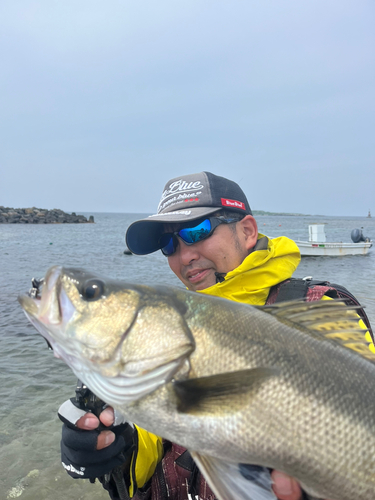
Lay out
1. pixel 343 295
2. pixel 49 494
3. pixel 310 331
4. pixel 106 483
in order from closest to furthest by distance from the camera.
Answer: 1. pixel 310 331
2. pixel 106 483
3. pixel 343 295
4. pixel 49 494

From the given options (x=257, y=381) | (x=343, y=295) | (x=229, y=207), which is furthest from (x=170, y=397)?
(x=229, y=207)

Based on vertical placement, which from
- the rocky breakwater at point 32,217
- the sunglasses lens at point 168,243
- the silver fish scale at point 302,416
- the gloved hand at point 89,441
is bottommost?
the gloved hand at point 89,441

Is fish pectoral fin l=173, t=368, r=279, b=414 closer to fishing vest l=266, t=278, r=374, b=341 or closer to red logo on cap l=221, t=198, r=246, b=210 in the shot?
fishing vest l=266, t=278, r=374, b=341

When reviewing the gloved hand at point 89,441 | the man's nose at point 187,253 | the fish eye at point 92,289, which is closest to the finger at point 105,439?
the gloved hand at point 89,441

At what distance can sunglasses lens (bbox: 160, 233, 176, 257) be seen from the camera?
3453mm

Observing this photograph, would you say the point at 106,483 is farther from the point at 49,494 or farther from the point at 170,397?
the point at 49,494

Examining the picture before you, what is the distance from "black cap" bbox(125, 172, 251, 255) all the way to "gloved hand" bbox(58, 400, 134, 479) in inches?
65.8

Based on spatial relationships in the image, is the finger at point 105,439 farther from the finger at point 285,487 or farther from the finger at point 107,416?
the finger at point 285,487

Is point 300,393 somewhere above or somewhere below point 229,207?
below

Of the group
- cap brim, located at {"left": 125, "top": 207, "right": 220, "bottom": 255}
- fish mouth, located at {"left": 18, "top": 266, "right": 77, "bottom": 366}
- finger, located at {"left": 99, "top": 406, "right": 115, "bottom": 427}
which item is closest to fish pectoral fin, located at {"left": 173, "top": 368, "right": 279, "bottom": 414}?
fish mouth, located at {"left": 18, "top": 266, "right": 77, "bottom": 366}

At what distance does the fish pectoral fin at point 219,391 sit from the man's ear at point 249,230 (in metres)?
2.06

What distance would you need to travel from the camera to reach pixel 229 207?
11.0 ft

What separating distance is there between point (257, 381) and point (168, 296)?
0.59 meters

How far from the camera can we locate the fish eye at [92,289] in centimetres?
167
